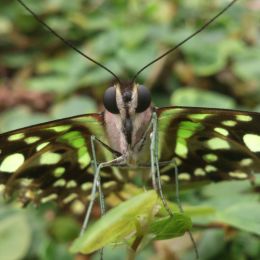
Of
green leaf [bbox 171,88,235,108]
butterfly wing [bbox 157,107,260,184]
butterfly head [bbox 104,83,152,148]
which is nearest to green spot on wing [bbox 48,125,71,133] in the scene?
butterfly head [bbox 104,83,152,148]

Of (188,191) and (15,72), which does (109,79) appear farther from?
(188,191)

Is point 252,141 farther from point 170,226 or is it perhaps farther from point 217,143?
point 170,226

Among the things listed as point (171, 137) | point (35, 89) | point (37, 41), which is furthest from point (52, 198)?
point (37, 41)

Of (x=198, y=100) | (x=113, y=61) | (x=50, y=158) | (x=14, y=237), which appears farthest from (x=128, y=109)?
(x=113, y=61)

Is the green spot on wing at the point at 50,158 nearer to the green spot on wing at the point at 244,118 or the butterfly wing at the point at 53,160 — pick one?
the butterfly wing at the point at 53,160

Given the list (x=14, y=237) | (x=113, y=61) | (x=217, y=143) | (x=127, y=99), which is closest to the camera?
(x=127, y=99)

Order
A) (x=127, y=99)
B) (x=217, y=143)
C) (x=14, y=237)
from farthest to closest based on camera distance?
(x=14, y=237), (x=217, y=143), (x=127, y=99)

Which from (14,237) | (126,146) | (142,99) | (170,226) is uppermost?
→ (142,99)

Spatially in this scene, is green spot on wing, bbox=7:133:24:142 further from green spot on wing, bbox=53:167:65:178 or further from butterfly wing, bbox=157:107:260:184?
butterfly wing, bbox=157:107:260:184
